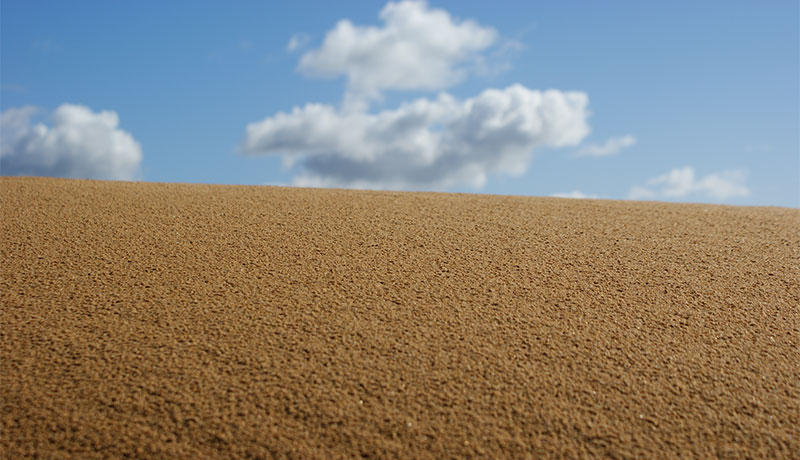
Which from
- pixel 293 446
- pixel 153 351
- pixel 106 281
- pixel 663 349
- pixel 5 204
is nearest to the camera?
pixel 293 446

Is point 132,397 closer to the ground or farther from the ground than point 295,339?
closer to the ground

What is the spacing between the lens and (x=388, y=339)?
11.7ft

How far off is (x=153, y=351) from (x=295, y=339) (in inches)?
32.4

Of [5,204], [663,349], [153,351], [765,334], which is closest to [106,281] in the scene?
[153,351]

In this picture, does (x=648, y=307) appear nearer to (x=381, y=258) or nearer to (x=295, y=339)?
(x=381, y=258)

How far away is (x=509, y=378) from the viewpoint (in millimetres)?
3305

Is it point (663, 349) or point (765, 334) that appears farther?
point (765, 334)

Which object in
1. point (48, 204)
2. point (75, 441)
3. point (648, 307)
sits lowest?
point (75, 441)

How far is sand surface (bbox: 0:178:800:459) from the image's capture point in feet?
9.76

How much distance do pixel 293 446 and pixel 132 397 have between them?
0.96m

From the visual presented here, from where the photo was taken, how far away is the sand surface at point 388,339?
2.97 meters

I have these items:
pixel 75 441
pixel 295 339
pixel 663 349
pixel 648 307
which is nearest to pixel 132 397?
pixel 75 441

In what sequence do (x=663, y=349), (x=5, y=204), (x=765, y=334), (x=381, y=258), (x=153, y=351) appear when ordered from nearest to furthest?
(x=153, y=351) → (x=663, y=349) → (x=765, y=334) → (x=381, y=258) → (x=5, y=204)

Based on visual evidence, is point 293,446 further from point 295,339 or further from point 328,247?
point 328,247
